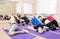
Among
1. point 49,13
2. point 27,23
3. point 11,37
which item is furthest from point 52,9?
point 11,37

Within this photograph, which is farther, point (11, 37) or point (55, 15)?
point (55, 15)

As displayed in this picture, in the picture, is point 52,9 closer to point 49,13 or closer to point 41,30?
point 49,13

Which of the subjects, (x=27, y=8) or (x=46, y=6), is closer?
(x=46, y=6)

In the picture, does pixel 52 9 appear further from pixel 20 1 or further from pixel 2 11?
pixel 2 11

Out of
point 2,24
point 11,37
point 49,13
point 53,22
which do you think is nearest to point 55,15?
point 49,13

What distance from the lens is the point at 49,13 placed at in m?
5.81

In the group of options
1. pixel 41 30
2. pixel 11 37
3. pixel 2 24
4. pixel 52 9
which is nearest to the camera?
pixel 11 37

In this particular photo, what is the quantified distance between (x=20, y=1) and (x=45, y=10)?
1145mm

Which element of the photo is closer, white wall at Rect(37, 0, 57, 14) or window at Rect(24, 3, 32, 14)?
white wall at Rect(37, 0, 57, 14)

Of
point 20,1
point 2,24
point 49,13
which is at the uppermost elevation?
point 20,1

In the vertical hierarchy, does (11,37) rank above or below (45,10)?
below

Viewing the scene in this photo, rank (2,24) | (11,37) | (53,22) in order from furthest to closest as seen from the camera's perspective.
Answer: (2,24), (53,22), (11,37)

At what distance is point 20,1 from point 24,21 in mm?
992

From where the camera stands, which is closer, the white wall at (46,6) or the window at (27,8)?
the white wall at (46,6)
